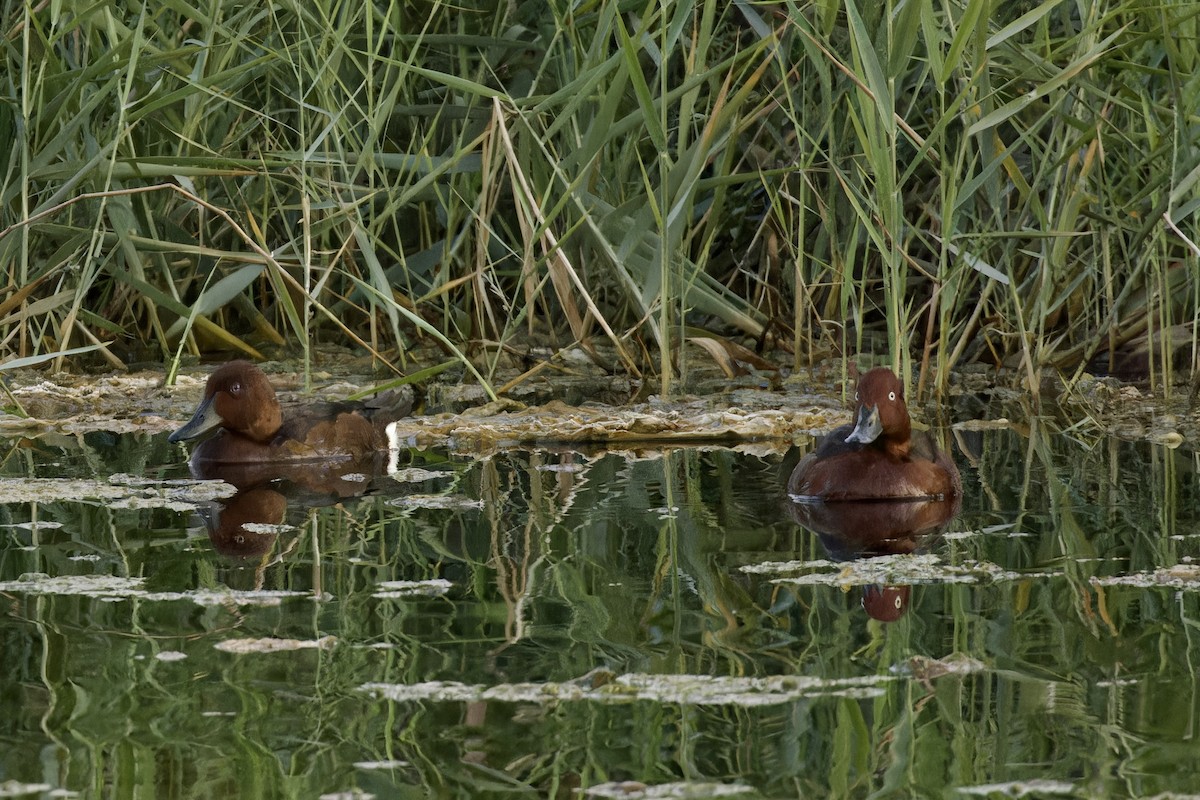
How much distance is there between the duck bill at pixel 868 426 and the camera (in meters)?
4.98

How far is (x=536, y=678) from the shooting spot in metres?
3.05

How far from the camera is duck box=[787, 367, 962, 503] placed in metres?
4.99

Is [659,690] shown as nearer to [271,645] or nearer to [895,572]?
[271,645]

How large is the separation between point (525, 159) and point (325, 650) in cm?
408

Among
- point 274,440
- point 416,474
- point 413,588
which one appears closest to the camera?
point 413,588

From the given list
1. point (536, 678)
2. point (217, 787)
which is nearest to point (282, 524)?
point (536, 678)

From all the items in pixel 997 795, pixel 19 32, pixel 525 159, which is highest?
pixel 19 32

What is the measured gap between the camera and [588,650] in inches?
128

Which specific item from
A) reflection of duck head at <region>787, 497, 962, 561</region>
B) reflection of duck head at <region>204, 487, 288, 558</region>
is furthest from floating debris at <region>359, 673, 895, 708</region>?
reflection of duck head at <region>204, 487, 288, 558</region>

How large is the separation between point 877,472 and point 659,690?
7.16 ft

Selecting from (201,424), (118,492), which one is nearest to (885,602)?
(118,492)

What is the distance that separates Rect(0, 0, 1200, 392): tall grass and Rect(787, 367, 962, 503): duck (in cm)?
69

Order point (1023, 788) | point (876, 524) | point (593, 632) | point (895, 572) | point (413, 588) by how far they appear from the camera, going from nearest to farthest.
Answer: point (1023, 788), point (593, 632), point (413, 588), point (895, 572), point (876, 524)

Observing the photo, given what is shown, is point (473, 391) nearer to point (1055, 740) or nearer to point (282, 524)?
point (282, 524)
